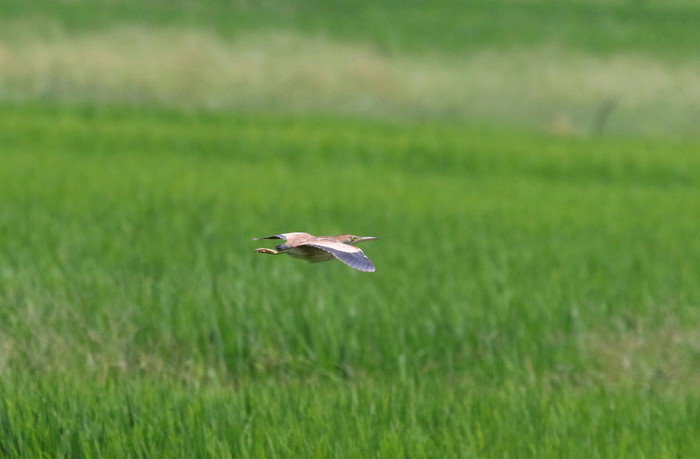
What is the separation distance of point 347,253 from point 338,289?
15.3ft

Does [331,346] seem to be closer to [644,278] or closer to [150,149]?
[644,278]

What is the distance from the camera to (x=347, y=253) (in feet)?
6.01

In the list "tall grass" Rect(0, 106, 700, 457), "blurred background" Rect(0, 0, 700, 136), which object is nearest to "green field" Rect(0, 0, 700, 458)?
"tall grass" Rect(0, 106, 700, 457)

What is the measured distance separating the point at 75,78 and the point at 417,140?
719 cm

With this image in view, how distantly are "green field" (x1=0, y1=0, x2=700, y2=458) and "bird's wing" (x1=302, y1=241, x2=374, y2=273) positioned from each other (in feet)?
6.36

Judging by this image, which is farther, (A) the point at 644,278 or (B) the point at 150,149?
(B) the point at 150,149

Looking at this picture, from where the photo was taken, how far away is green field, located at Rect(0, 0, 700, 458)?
4.21 metres

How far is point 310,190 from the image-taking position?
34.2ft

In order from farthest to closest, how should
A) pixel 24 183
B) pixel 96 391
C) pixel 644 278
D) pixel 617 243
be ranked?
pixel 24 183 < pixel 617 243 < pixel 644 278 < pixel 96 391

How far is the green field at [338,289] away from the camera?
4.21m

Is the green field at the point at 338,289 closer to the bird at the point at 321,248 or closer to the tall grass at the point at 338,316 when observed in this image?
the tall grass at the point at 338,316

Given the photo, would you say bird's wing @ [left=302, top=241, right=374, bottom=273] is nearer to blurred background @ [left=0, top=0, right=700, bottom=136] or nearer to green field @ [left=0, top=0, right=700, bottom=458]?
green field @ [left=0, top=0, right=700, bottom=458]

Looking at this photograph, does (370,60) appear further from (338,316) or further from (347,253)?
(347,253)

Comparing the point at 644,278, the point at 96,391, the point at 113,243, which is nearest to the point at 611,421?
the point at 96,391
